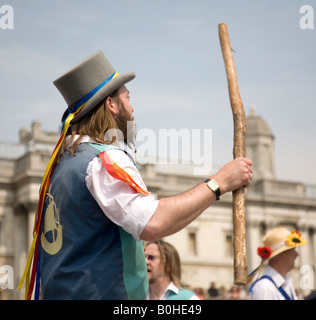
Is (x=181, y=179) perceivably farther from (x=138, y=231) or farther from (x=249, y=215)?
(x=138, y=231)

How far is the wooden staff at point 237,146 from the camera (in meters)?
2.94

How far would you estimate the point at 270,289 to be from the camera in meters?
5.60

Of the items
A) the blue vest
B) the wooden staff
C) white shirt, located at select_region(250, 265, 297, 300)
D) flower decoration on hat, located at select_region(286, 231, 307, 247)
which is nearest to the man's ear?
the blue vest

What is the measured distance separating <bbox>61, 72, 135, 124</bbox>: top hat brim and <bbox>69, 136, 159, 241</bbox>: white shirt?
30cm

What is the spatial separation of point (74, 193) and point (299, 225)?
4379 cm

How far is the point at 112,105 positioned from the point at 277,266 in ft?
10.3

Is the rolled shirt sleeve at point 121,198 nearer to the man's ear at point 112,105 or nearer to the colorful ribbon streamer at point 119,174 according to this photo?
the colorful ribbon streamer at point 119,174

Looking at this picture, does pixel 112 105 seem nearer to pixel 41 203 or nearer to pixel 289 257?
pixel 41 203

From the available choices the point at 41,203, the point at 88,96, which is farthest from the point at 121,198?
the point at 88,96

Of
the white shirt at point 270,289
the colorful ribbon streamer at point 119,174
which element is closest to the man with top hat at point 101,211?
the colorful ribbon streamer at point 119,174

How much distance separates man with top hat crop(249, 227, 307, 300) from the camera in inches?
221

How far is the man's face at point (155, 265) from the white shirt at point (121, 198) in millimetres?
2709

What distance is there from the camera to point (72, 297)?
2.91 meters
